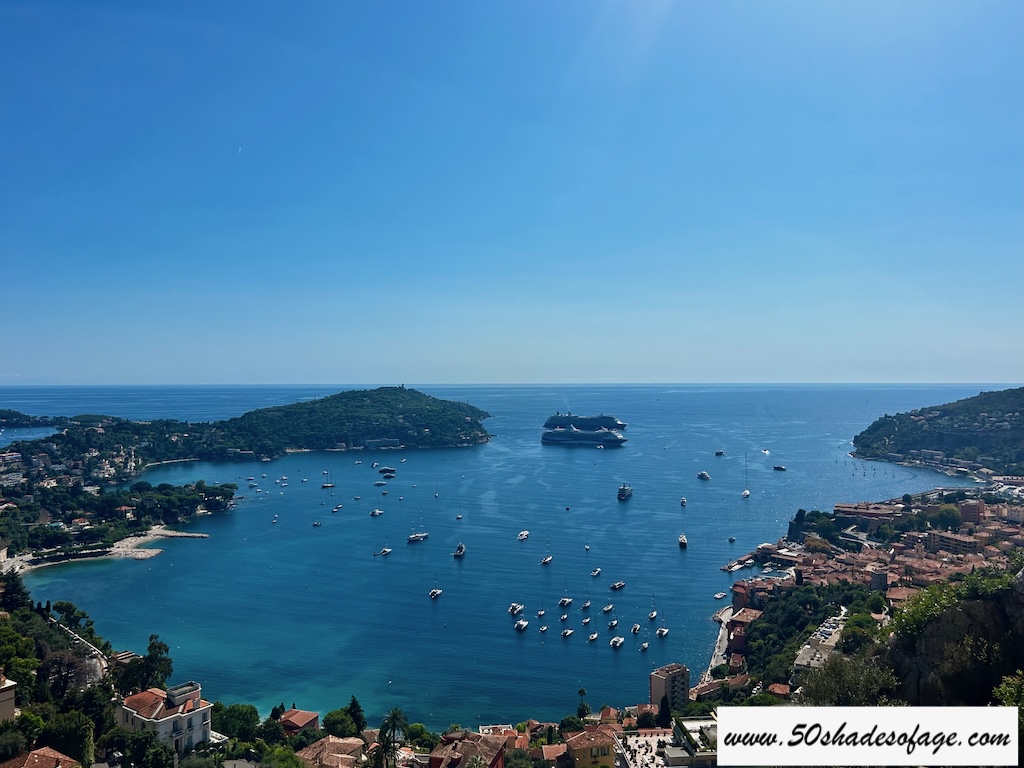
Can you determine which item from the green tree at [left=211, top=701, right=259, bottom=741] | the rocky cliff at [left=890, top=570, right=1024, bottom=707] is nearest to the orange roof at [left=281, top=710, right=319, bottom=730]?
the green tree at [left=211, top=701, right=259, bottom=741]

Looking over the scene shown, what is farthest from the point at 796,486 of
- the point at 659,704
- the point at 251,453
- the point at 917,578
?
the point at 251,453

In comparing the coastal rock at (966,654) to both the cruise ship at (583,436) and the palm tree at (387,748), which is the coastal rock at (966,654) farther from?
the cruise ship at (583,436)

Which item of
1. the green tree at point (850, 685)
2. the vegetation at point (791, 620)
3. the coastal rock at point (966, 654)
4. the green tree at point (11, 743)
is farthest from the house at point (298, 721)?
the coastal rock at point (966, 654)

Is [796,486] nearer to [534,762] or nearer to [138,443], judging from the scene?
[534,762]

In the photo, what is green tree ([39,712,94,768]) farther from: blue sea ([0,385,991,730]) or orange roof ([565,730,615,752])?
orange roof ([565,730,615,752])

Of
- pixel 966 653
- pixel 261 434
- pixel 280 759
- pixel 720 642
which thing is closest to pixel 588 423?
pixel 261 434
